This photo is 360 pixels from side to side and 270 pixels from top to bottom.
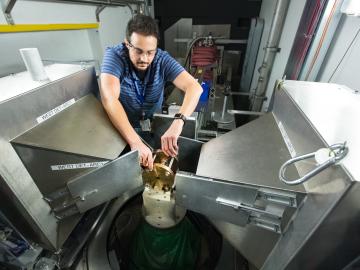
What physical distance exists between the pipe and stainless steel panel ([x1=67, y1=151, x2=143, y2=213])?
1.76 m

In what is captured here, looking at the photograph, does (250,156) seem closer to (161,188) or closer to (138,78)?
(161,188)

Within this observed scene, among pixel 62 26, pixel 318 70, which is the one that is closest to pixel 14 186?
pixel 62 26

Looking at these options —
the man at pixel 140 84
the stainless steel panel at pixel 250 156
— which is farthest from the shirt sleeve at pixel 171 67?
the stainless steel panel at pixel 250 156

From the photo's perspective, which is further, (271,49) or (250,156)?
(271,49)

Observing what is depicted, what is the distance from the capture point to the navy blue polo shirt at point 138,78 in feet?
3.01

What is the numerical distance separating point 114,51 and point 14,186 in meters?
0.69

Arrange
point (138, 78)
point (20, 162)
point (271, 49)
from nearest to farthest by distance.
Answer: point (20, 162) < point (138, 78) < point (271, 49)

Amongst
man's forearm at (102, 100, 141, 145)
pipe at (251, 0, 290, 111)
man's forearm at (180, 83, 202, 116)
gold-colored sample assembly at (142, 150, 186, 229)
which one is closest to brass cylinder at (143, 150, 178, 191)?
gold-colored sample assembly at (142, 150, 186, 229)

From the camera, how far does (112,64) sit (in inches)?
35.1

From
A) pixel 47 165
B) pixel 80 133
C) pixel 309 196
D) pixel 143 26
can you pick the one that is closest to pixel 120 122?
pixel 80 133

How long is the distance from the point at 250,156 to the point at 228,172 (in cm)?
9

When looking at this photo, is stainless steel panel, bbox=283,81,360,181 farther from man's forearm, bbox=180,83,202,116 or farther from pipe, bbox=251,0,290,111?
pipe, bbox=251,0,290,111

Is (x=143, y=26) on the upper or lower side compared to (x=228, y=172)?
upper

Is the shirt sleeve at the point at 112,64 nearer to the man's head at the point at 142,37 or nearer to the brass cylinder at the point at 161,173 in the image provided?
the man's head at the point at 142,37
